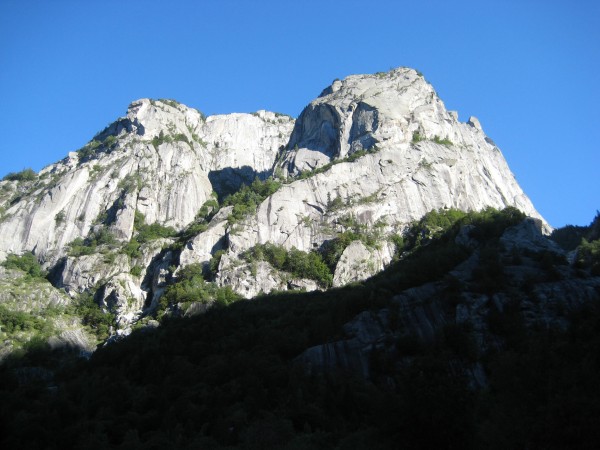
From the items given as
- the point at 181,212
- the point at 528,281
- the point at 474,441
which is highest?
the point at 181,212

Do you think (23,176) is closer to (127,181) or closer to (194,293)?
(127,181)

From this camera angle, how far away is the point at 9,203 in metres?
96.6

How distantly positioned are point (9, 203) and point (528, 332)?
84527 millimetres

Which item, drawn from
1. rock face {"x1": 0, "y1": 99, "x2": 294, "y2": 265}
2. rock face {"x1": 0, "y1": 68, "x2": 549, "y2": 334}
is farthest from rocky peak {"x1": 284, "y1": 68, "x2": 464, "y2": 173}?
rock face {"x1": 0, "y1": 99, "x2": 294, "y2": 265}

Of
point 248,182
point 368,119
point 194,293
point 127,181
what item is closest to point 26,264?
point 127,181

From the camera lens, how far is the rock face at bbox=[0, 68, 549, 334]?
243ft

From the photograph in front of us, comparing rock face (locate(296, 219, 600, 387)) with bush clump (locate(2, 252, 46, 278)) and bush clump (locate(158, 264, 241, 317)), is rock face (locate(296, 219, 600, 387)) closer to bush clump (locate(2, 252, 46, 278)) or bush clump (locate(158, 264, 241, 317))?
bush clump (locate(158, 264, 241, 317))

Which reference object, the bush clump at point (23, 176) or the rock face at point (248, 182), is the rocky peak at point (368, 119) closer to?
the rock face at point (248, 182)

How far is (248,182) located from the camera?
12175 centimetres

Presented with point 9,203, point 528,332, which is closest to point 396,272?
point 528,332

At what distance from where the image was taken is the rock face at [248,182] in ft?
243

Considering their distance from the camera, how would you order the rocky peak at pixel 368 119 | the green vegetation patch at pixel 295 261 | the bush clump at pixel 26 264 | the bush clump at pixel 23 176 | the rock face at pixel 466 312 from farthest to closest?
the bush clump at pixel 23 176 < the rocky peak at pixel 368 119 < the bush clump at pixel 26 264 < the green vegetation patch at pixel 295 261 < the rock face at pixel 466 312

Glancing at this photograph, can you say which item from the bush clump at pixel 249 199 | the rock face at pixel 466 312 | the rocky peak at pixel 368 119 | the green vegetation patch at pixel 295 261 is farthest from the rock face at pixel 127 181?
the rock face at pixel 466 312

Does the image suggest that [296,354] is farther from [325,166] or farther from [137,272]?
[325,166]
